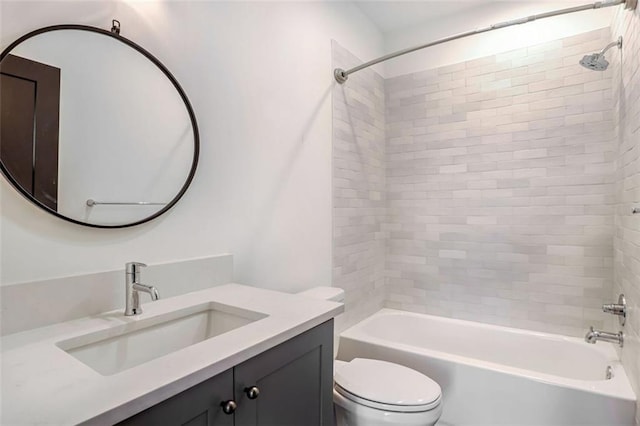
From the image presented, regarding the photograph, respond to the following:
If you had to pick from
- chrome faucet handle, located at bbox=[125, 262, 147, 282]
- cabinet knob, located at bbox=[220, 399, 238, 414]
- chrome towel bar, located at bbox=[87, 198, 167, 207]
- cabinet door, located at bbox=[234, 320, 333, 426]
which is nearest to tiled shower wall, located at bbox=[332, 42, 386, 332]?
cabinet door, located at bbox=[234, 320, 333, 426]

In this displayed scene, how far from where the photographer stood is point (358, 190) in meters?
2.50

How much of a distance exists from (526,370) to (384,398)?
979 mm

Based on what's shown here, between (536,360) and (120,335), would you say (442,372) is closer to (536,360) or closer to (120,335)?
(536,360)

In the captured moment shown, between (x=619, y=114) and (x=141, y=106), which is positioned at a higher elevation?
(x=619, y=114)

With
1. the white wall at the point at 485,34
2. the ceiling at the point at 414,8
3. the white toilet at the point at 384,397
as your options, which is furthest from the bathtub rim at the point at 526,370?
the ceiling at the point at 414,8

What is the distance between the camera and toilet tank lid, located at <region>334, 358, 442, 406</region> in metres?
1.42

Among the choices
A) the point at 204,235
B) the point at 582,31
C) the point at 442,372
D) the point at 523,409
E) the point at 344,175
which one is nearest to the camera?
the point at 204,235

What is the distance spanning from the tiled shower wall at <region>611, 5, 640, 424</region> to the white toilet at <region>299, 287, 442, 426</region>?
90 cm

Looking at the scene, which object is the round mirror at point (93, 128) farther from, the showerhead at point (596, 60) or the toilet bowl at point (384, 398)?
the showerhead at point (596, 60)

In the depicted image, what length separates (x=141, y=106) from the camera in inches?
48.3

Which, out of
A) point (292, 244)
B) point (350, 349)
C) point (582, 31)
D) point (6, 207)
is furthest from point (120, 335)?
point (582, 31)

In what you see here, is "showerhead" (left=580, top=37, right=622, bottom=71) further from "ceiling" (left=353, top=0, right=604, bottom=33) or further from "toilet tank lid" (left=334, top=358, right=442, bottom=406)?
"toilet tank lid" (left=334, top=358, right=442, bottom=406)

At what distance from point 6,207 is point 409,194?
95.3 inches

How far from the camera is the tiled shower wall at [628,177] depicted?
1.50 metres
